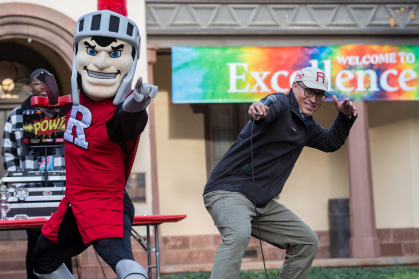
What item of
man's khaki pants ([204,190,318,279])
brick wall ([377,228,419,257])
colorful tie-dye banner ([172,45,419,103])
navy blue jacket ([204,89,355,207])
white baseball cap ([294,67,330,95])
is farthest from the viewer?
brick wall ([377,228,419,257])

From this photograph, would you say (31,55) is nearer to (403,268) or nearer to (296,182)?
(296,182)

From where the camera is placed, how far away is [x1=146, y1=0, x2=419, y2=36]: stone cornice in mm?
7176

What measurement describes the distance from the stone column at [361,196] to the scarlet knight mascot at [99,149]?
5.00 meters

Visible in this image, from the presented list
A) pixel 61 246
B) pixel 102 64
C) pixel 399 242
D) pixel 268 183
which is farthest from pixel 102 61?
pixel 399 242

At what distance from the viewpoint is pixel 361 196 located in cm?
736

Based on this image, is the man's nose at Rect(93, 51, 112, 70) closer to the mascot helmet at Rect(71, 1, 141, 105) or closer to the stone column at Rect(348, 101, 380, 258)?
the mascot helmet at Rect(71, 1, 141, 105)

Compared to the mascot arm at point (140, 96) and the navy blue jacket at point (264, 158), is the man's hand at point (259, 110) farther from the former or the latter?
the mascot arm at point (140, 96)

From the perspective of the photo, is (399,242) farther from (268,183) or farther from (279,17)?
(268,183)

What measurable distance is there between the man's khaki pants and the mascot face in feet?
3.26

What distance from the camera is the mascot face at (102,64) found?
3.06m

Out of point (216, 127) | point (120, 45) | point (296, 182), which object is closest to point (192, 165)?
point (216, 127)

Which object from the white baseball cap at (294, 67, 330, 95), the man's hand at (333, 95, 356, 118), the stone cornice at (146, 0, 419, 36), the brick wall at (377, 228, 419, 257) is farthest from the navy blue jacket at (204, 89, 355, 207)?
the brick wall at (377, 228, 419, 257)

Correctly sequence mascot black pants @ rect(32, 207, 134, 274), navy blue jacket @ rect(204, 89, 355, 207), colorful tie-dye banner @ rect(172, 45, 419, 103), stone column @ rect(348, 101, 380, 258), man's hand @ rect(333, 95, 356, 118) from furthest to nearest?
stone column @ rect(348, 101, 380, 258) → colorful tie-dye banner @ rect(172, 45, 419, 103) → man's hand @ rect(333, 95, 356, 118) → navy blue jacket @ rect(204, 89, 355, 207) → mascot black pants @ rect(32, 207, 134, 274)

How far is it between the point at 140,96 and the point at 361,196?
5.48 meters
